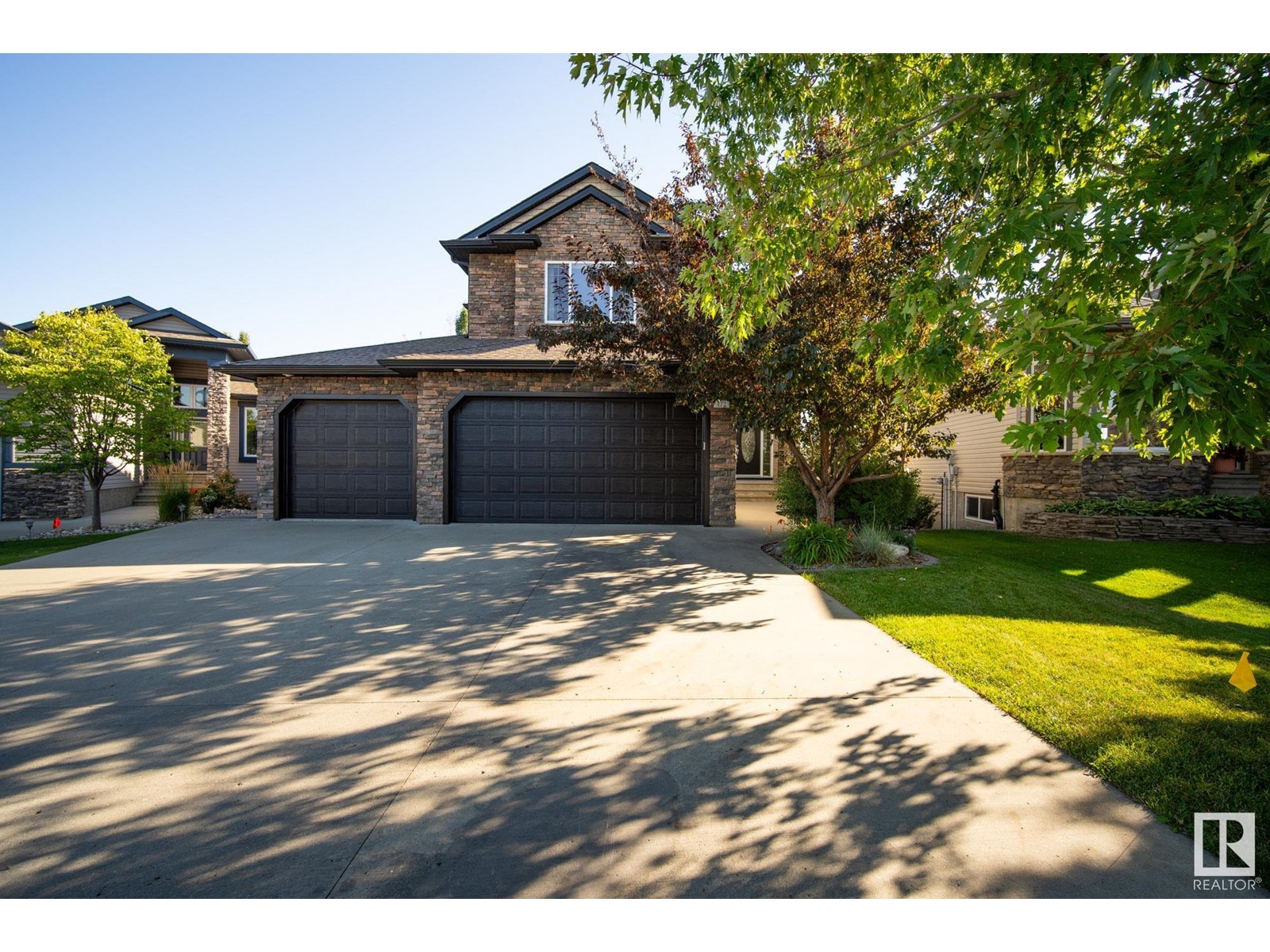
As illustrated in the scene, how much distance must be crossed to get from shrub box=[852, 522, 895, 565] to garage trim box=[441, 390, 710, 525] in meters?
3.95

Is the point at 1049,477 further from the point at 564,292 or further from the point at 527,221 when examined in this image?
the point at 527,221

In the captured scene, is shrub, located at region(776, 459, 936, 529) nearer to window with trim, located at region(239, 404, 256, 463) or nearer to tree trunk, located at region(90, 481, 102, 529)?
tree trunk, located at region(90, 481, 102, 529)

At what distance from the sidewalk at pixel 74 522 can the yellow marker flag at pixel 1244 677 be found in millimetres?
18014

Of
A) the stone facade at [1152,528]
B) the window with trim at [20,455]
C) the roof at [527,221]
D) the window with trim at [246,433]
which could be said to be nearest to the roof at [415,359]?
the roof at [527,221]

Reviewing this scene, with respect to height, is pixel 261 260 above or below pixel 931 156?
above

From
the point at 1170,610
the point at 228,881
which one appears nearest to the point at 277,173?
the point at 228,881

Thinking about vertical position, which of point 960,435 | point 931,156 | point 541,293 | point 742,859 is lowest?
point 742,859

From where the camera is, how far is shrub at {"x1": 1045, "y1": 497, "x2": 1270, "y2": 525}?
1034 cm

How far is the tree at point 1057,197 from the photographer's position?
279cm

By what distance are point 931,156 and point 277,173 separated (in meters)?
Answer: 9.66

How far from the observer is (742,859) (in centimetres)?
236

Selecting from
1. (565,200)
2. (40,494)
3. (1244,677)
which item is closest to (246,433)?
(40,494)

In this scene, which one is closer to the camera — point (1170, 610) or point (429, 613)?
point (429, 613)

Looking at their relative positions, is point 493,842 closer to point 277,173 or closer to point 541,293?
point 277,173
